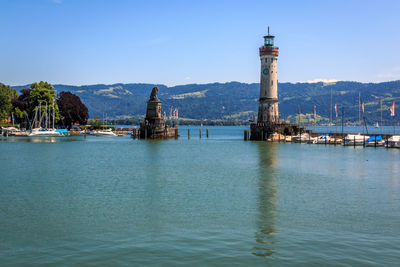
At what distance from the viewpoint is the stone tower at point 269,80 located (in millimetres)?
106125

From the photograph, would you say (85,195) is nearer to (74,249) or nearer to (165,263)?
(74,249)

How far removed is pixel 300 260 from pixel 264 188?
19657mm

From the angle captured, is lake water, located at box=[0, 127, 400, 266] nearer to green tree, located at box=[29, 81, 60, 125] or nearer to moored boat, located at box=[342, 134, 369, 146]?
moored boat, located at box=[342, 134, 369, 146]


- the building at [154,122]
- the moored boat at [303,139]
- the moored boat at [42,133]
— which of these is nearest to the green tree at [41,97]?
the moored boat at [42,133]

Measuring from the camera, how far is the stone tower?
106125 mm

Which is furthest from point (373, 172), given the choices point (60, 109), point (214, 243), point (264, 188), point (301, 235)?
point (60, 109)

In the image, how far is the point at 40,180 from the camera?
4122cm

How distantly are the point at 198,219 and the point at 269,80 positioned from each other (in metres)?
85.9

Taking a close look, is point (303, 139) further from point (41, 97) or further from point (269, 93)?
point (41, 97)

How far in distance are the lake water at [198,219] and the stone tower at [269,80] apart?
6220cm

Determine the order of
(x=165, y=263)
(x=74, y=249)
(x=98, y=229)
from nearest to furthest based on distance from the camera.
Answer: (x=165, y=263) → (x=74, y=249) → (x=98, y=229)

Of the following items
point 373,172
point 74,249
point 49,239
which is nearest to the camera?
point 74,249

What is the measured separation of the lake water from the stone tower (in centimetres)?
6220

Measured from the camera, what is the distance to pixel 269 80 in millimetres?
106875
